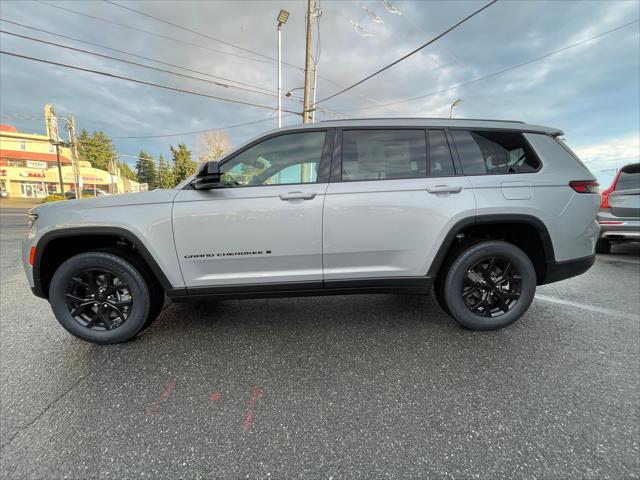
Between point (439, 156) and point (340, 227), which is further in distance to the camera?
point (439, 156)

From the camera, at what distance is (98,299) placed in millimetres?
2336

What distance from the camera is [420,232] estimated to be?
2.34 metres

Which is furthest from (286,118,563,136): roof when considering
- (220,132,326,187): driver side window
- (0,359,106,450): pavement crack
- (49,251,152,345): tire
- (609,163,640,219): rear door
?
(609,163,640,219): rear door

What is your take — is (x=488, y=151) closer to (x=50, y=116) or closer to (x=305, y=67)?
(x=305, y=67)

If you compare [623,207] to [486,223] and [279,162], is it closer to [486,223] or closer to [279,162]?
[486,223]

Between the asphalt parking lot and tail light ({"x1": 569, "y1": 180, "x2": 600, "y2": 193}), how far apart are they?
4.24ft

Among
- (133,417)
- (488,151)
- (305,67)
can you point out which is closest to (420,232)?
(488,151)

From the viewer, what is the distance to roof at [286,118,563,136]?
2520 mm

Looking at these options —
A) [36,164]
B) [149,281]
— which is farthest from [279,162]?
[36,164]

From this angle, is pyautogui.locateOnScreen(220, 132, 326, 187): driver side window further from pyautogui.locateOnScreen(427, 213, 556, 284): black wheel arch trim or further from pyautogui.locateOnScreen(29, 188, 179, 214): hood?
pyautogui.locateOnScreen(427, 213, 556, 284): black wheel arch trim

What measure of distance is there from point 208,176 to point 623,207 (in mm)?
6816

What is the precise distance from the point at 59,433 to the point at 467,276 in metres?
3.00

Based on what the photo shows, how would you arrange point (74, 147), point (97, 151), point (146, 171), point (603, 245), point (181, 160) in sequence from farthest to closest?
1. point (146, 171)
2. point (97, 151)
3. point (181, 160)
4. point (74, 147)
5. point (603, 245)

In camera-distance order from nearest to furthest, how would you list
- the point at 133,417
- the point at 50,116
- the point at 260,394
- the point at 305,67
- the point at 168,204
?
the point at 133,417 → the point at 260,394 → the point at 168,204 → the point at 305,67 → the point at 50,116
